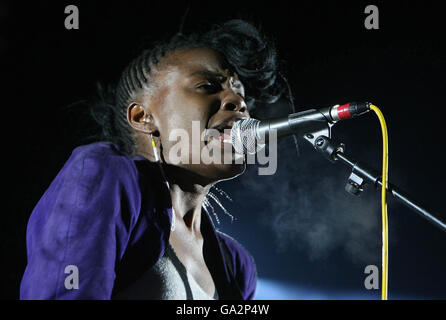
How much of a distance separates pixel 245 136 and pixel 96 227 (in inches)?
23.6

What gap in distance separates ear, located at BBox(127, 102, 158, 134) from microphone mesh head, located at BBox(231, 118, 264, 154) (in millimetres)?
484

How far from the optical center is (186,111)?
5.70 feet

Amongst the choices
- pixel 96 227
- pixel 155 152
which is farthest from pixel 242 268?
pixel 96 227

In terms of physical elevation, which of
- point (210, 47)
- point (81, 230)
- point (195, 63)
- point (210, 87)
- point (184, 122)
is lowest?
point (81, 230)

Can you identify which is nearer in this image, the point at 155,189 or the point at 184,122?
the point at 155,189

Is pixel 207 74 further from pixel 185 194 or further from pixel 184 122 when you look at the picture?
pixel 185 194

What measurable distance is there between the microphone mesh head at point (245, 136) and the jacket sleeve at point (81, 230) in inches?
16.4

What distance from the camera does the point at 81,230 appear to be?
108 cm

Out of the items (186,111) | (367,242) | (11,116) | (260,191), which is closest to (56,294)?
(186,111)

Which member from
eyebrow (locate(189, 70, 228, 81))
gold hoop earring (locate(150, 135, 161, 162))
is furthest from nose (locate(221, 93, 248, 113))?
gold hoop earring (locate(150, 135, 161, 162))

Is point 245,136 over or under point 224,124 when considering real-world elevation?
under

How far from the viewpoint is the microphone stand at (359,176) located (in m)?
1.12

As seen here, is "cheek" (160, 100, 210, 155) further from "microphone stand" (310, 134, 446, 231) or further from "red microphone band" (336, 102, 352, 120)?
"red microphone band" (336, 102, 352, 120)
